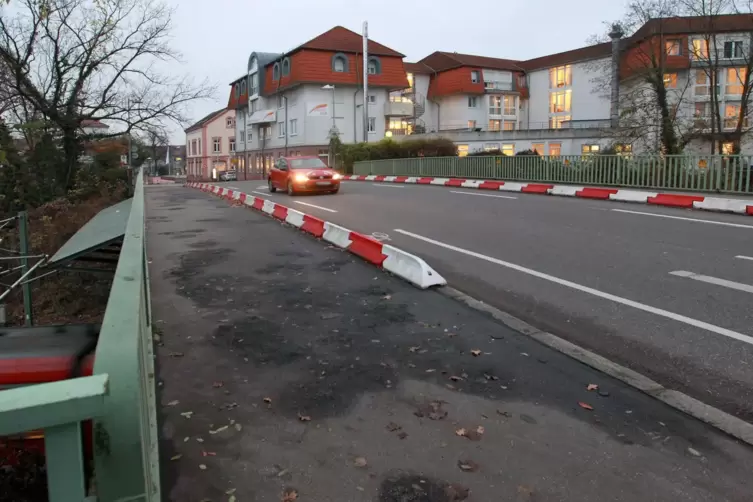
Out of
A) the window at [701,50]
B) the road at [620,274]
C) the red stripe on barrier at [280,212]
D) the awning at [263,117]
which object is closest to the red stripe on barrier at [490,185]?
the road at [620,274]

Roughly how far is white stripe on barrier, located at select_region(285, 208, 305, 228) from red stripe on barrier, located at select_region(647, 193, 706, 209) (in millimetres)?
9388

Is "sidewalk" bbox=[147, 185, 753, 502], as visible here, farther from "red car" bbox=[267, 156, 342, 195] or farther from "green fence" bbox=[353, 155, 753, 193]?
"red car" bbox=[267, 156, 342, 195]

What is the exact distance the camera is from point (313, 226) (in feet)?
40.0

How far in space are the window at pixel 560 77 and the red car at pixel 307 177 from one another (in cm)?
4908

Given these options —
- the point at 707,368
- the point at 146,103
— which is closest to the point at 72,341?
the point at 707,368

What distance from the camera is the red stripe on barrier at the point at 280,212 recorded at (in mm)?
14430

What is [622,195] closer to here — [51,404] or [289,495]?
[289,495]

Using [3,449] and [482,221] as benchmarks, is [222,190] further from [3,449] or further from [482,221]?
[3,449]

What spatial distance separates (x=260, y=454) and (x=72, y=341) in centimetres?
122

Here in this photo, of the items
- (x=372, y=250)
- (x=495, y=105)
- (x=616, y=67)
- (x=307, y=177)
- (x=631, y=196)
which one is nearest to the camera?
(x=372, y=250)

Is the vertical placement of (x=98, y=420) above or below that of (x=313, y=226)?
above

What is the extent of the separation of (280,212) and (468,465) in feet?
39.9

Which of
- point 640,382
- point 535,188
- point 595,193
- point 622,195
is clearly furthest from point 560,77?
point 640,382

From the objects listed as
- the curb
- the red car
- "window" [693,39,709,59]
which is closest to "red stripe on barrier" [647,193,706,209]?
the curb
